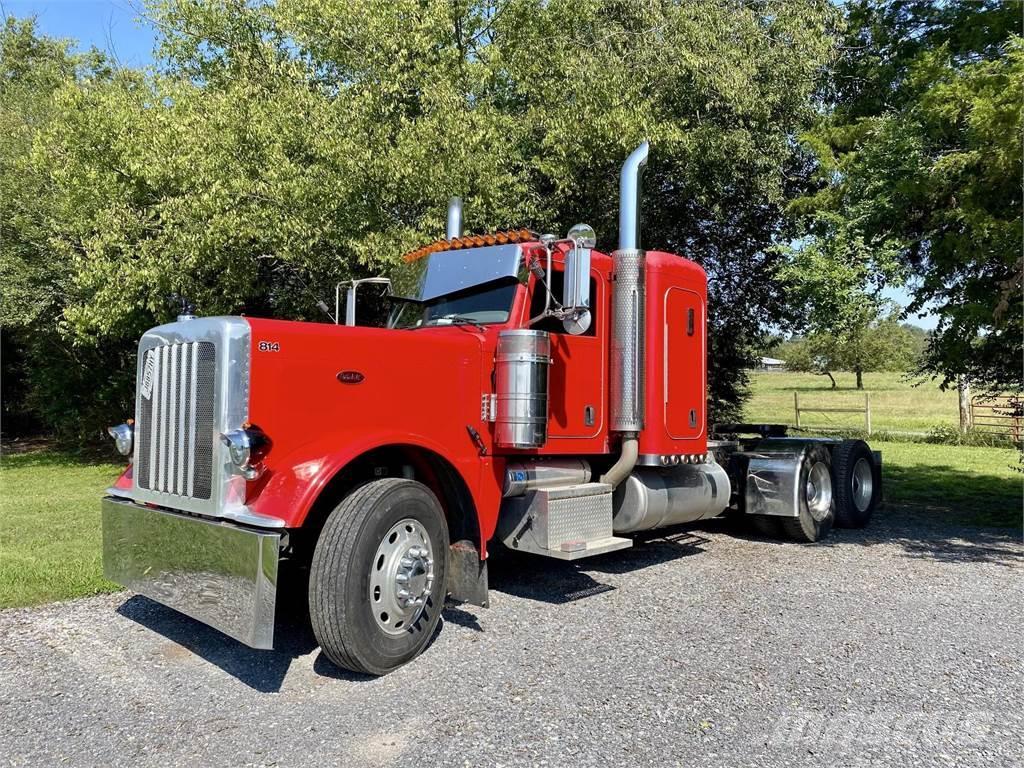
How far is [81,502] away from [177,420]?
732 centimetres

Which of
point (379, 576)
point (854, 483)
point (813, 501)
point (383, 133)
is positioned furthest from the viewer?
point (383, 133)

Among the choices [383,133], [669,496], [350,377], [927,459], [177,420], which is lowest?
[927,459]

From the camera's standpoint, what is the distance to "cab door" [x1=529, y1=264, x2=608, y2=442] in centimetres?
590

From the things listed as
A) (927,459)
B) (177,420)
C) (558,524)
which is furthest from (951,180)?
(927,459)

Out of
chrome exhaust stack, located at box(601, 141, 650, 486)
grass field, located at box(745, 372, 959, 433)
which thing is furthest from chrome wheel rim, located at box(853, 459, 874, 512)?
grass field, located at box(745, 372, 959, 433)

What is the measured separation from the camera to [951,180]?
7617 mm

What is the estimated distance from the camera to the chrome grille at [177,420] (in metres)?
4.48

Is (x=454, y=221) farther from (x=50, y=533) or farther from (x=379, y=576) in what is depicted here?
(x=50, y=533)

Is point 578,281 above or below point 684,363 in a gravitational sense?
above

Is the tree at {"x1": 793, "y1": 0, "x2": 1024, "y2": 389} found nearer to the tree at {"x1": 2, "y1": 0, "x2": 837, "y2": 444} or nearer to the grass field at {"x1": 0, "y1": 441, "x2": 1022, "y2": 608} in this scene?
the grass field at {"x1": 0, "y1": 441, "x2": 1022, "y2": 608}

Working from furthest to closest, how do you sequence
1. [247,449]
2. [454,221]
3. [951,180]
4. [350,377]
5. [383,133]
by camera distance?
[383,133] → [951,180] → [454,221] → [350,377] → [247,449]

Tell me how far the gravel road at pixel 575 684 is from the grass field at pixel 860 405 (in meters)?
14.9

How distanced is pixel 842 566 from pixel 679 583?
1743 mm

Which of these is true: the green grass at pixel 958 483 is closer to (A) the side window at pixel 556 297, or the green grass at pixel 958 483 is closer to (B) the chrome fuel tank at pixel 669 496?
(B) the chrome fuel tank at pixel 669 496
